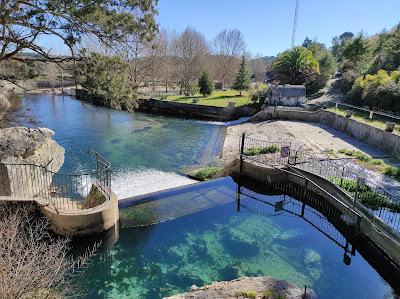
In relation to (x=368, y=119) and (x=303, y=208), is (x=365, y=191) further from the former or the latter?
(x=368, y=119)

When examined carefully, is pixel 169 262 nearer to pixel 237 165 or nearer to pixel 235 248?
pixel 235 248

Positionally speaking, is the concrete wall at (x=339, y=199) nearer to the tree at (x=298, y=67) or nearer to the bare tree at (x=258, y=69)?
the tree at (x=298, y=67)

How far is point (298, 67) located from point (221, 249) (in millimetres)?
33161

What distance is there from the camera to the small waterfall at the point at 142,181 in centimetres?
1527

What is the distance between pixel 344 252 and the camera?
34.6ft

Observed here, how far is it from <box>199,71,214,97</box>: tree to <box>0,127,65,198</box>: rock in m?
30.1

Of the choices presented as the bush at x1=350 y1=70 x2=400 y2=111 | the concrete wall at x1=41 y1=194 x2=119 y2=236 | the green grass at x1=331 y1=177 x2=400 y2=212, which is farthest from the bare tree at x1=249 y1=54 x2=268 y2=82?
the concrete wall at x1=41 y1=194 x2=119 y2=236

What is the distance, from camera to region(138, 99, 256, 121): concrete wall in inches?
1415

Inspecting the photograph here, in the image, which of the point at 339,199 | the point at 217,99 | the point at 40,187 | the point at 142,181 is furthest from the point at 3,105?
the point at 217,99

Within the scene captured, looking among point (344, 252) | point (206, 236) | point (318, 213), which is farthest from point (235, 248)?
point (318, 213)

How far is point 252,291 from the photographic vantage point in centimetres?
695

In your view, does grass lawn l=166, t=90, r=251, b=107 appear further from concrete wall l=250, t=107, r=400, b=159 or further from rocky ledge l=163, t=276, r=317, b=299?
rocky ledge l=163, t=276, r=317, b=299

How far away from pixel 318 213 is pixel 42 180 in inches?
469

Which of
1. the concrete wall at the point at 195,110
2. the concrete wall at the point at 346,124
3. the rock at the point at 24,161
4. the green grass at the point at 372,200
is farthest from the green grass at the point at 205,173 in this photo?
the concrete wall at the point at 195,110
